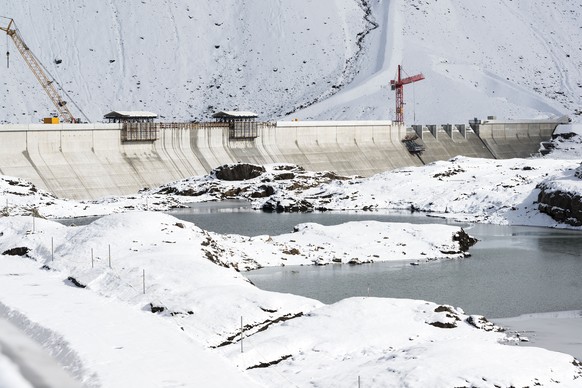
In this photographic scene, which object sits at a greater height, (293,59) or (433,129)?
(293,59)

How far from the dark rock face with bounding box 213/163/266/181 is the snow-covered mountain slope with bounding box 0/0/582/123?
39260mm

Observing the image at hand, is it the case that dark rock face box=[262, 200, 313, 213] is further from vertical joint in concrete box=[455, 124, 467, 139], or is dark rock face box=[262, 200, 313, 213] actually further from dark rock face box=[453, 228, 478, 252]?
vertical joint in concrete box=[455, 124, 467, 139]

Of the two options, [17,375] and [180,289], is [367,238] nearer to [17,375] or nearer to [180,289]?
[180,289]

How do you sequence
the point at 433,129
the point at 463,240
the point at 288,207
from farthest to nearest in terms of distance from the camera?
the point at 433,129
the point at 288,207
the point at 463,240

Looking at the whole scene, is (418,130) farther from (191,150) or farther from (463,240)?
(463,240)

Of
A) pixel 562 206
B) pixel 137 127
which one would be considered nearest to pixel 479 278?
pixel 562 206

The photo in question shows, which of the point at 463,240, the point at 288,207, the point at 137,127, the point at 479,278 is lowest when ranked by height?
the point at 479,278

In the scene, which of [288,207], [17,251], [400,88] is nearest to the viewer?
[17,251]

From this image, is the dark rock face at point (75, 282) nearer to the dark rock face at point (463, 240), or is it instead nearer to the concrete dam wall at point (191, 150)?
the dark rock face at point (463, 240)

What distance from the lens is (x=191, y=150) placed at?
98000 mm

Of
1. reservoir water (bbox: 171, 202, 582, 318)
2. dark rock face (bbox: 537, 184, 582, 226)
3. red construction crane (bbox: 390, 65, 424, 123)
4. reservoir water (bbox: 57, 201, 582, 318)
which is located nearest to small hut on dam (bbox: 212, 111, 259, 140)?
red construction crane (bbox: 390, 65, 424, 123)

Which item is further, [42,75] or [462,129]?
[42,75]

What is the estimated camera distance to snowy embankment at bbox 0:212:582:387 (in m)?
24.0

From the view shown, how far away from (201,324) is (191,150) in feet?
224
